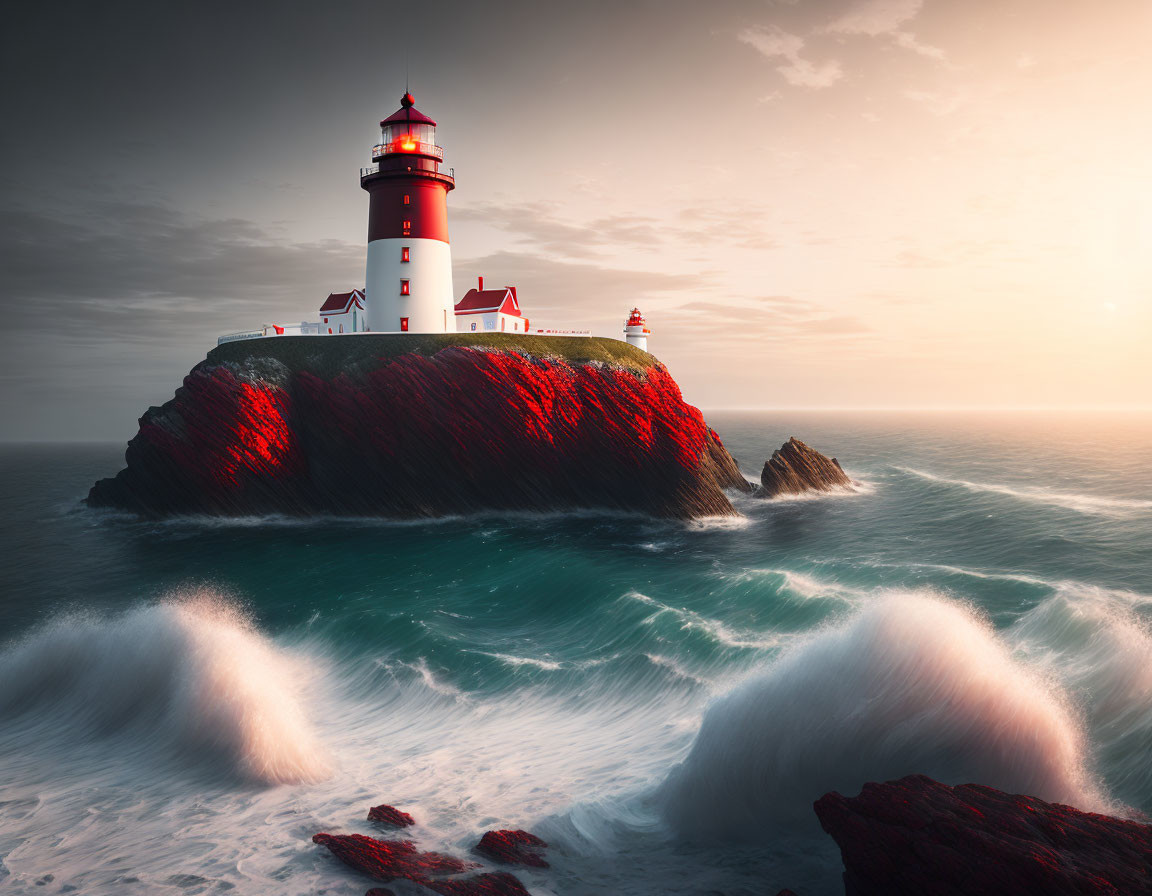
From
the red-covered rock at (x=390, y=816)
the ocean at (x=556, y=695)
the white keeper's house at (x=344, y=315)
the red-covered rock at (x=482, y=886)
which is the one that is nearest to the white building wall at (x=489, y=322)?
the white keeper's house at (x=344, y=315)

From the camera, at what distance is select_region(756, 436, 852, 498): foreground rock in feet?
144

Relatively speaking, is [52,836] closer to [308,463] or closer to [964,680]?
[964,680]

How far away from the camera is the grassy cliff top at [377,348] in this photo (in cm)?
4084

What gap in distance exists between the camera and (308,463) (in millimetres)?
39375

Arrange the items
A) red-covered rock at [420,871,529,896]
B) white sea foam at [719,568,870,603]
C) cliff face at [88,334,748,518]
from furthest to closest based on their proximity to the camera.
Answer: cliff face at [88,334,748,518], white sea foam at [719,568,870,603], red-covered rock at [420,871,529,896]

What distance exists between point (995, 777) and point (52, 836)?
49.6 feet

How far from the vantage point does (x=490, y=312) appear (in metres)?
46.6

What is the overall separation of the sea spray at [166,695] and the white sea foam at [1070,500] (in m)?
38.5

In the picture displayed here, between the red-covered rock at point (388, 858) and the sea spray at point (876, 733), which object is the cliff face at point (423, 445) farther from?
the red-covered rock at point (388, 858)

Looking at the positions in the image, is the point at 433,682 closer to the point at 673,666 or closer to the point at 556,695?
the point at 556,695

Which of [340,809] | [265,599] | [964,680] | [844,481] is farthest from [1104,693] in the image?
[844,481]

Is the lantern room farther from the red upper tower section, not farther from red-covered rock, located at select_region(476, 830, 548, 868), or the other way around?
red-covered rock, located at select_region(476, 830, 548, 868)

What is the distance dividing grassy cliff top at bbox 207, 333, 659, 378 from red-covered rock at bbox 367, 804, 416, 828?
31.2 m

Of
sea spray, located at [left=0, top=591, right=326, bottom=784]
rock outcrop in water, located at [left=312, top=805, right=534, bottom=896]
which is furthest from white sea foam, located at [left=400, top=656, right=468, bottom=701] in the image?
rock outcrop in water, located at [left=312, top=805, right=534, bottom=896]
